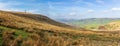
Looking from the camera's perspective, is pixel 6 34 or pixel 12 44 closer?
pixel 12 44

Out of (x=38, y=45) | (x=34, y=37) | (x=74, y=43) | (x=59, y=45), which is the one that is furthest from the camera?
(x=74, y=43)

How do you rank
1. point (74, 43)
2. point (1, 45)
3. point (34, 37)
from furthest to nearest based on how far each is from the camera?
point (74, 43)
point (34, 37)
point (1, 45)

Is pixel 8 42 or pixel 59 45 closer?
pixel 8 42

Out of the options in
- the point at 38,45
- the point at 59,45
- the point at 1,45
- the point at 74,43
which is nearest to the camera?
the point at 1,45

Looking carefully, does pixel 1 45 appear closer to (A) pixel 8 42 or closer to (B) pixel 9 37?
(A) pixel 8 42

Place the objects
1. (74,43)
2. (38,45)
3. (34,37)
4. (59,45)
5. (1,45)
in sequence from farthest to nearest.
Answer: (74,43)
(34,37)
(59,45)
(38,45)
(1,45)

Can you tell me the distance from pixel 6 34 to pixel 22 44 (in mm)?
3081

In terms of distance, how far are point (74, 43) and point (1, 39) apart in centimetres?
821

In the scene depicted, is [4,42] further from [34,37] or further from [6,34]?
[34,37]

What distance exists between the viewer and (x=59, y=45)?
72.1ft

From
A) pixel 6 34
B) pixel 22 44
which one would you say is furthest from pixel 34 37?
pixel 22 44

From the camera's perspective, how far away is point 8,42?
19.7 metres

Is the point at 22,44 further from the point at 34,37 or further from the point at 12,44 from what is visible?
the point at 34,37

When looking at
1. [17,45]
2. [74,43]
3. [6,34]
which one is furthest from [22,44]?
[74,43]
